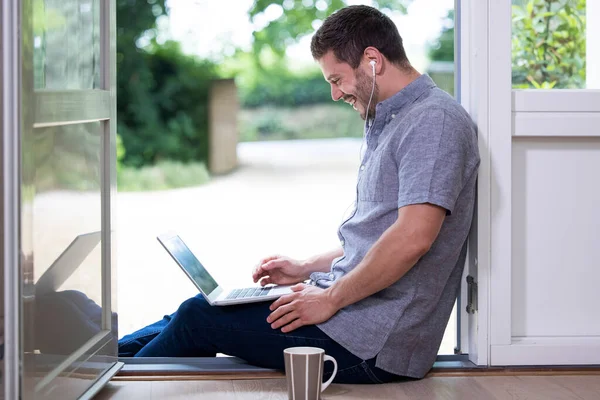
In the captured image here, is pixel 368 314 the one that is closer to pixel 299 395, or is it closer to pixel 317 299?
pixel 317 299

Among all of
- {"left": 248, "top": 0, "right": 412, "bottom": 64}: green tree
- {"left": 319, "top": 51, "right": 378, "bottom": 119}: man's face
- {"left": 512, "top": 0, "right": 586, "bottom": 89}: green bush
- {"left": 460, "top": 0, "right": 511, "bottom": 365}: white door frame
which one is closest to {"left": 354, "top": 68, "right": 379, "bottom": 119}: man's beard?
{"left": 319, "top": 51, "right": 378, "bottom": 119}: man's face

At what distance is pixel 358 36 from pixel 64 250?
33.9 inches

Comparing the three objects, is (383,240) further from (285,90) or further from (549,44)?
(285,90)

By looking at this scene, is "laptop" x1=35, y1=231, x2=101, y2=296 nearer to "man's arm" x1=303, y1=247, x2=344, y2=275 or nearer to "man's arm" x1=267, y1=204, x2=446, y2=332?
"man's arm" x1=267, y1=204, x2=446, y2=332

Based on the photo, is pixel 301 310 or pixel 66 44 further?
pixel 301 310

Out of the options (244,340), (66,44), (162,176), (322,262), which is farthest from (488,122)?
(162,176)

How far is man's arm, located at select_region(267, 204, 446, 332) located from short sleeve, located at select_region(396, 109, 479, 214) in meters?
0.03

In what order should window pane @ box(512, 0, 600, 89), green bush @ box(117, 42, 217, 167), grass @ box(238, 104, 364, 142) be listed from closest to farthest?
window pane @ box(512, 0, 600, 89)
green bush @ box(117, 42, 217, 167)
grass @ box(238, 104, 364, 142)

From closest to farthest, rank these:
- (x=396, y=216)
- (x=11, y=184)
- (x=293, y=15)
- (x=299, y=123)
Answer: (x=11, y=184), (x=396, y=216), (x=293, y=15), (x=299, y=123)

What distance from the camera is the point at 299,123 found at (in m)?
12.1

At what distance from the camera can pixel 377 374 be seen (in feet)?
6.44

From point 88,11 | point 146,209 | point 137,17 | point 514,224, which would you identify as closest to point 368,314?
point 514,224

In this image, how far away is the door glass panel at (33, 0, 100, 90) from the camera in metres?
1.53

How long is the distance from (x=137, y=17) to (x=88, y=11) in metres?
8.83
